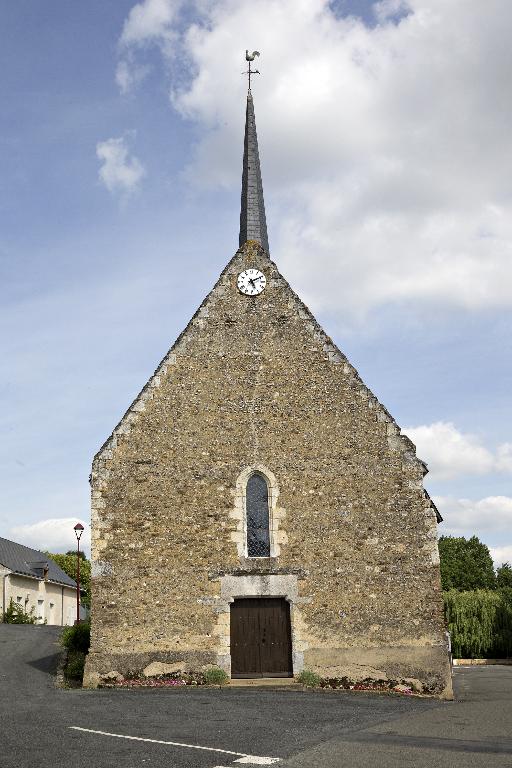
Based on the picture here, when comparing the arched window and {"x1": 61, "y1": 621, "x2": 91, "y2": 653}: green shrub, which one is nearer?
the arched window

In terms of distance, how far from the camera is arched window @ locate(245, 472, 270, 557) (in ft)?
53.9

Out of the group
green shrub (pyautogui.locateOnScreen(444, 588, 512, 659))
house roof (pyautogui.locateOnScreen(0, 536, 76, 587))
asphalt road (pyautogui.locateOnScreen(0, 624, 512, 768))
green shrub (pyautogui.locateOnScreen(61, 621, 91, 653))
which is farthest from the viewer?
house roof (pyautogui.locateOnScreen(0, 536, 76, 587))

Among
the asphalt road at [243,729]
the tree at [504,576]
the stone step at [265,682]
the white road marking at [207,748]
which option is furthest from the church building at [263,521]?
the tree at [504,576]

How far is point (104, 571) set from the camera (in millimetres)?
15875

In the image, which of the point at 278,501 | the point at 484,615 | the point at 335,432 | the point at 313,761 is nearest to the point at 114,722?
the point at 313,761

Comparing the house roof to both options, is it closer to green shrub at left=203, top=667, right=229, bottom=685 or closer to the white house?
the white house

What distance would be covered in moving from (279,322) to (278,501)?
4.18 meters

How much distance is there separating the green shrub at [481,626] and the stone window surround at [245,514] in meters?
20.1

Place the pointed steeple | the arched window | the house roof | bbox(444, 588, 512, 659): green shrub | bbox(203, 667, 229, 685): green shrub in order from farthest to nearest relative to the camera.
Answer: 1. the house roof
2. bbox(444, 588, 512, 659): green shrub
3. the pointed steeple
4. the arched window
5. bbox(203, 667, 229, 685): green shrub

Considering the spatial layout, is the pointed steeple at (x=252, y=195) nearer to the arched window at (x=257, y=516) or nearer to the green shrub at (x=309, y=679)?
the arched window at (x=257, y=516)

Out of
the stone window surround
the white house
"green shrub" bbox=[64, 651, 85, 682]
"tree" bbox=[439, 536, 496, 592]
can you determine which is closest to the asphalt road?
"green shrub" bbox=[64, 651, 85, 682]

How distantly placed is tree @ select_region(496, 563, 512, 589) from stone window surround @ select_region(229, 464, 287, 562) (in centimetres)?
3524

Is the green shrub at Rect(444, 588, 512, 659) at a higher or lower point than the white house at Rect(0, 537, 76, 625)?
lower

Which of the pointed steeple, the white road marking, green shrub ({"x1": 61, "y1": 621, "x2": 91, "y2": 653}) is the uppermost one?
the pointed steeple
